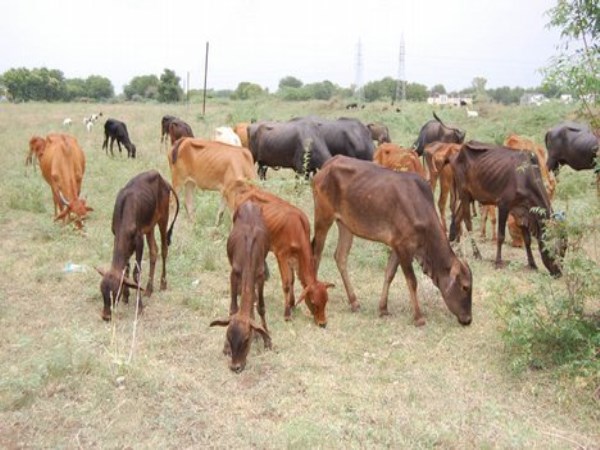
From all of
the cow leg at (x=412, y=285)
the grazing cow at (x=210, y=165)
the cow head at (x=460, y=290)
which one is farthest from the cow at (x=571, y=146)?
the cow leg at (x=412, y=285)

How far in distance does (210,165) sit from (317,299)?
465 centimetres

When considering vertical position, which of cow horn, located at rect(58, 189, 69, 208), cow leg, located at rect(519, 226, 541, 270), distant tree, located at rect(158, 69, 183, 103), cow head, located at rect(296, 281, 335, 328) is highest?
distant tree, located at rect(158, 69, 183, 103)

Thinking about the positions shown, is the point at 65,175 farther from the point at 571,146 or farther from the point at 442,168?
the point at 571,146

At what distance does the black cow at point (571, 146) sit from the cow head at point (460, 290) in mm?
8781

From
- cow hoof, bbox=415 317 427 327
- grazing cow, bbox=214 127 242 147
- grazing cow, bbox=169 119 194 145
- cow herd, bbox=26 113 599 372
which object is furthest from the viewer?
grazing cow, bbox=169 119 194 145

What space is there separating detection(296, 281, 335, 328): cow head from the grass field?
5.8 inches

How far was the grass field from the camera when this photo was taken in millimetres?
4809

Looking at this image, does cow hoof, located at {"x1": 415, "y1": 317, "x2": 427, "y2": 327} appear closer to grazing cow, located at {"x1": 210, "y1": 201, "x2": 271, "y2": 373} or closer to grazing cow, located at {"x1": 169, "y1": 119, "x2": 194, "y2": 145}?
grazing cow, located at {"x1": 210, "y1": 201, "x2": 271, "y2": 373}

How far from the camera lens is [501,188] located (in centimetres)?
934

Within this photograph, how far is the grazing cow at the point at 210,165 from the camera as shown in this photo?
10629mm

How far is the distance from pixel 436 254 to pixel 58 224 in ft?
21.4

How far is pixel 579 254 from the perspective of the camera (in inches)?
240

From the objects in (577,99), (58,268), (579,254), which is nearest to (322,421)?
(579,254)

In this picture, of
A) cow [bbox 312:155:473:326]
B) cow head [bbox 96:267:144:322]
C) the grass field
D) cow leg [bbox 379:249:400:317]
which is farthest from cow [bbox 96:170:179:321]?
cow leg [bbox 379:249:400:317]
